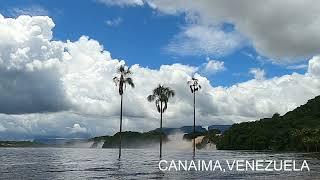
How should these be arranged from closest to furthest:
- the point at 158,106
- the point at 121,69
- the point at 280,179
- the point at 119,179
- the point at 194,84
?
1. the point at 280,179
2. the point at 119,179
3. the point at 121,69
4. the point at 158,106
5. the point at 194,84

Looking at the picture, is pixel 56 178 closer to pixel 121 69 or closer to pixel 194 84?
pixel 121 69

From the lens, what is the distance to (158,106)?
118125 mm

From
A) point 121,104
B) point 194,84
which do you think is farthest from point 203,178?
point 194,84

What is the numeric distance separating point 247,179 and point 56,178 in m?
23.5

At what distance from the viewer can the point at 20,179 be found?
5762 centimetres

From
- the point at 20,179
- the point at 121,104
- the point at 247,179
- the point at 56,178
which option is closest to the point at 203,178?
the point at 247,179

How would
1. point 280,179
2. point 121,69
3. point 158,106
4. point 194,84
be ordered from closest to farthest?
1. point 280,179
2. point 121,69
3. point 158,106
4. point 194,84

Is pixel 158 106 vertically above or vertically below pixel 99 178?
above

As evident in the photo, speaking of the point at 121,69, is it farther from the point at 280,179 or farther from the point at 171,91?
the point at 280,179

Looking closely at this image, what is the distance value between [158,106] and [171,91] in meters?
5.12

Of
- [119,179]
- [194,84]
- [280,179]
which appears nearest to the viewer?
[280,179]

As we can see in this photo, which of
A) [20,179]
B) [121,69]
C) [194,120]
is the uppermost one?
[121,69]

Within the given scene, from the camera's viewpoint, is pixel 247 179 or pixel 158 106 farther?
pixel 158 106

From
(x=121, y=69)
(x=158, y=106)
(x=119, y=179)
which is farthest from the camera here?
(x=158, y=106)
